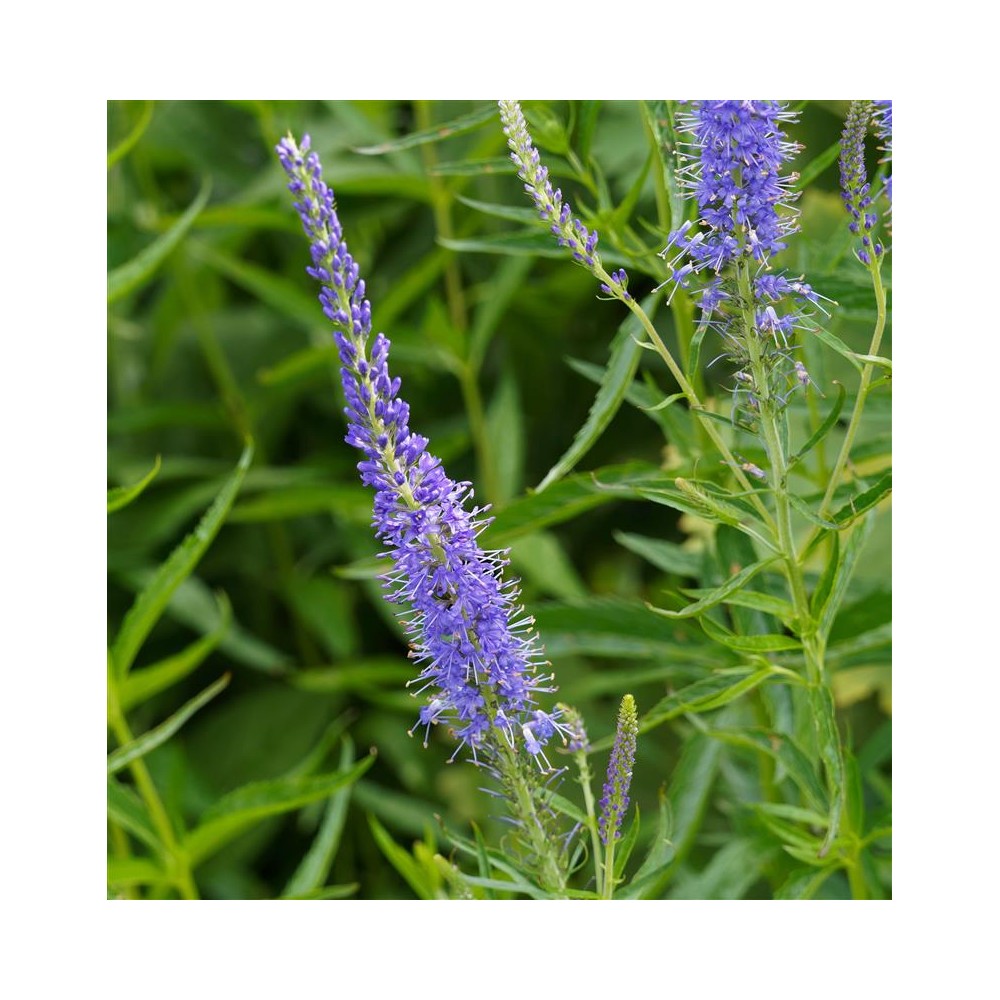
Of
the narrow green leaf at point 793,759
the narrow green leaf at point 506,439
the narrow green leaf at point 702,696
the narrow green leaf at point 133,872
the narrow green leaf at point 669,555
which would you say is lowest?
the narrow green leaf at point 133,872

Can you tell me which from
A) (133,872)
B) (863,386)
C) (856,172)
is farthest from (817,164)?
(133,872)

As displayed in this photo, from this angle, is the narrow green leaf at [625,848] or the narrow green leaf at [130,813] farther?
the narrow green leaf at [130,813]

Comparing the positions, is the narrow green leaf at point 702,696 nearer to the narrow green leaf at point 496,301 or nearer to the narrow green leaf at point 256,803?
the narrow green leaf at point 256,803

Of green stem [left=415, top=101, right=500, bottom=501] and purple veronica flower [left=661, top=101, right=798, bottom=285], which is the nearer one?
purple veronica flower [left=661, top=101, right=798, bottom=285]

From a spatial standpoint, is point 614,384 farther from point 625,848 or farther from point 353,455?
point 353,455

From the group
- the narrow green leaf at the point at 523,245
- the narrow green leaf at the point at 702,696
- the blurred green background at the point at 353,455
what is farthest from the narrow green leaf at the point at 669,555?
the narrow green leaf at the point at 523,245

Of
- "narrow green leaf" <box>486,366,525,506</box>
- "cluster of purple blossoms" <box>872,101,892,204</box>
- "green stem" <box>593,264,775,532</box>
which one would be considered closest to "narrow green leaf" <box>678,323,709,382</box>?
"green stem" <box>593,264,775,532</box>

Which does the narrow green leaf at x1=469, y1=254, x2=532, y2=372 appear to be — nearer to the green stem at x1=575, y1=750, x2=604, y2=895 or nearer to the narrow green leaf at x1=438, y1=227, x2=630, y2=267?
the narrow green leaf at x1=438, y1=227, x2=630, y2=267
